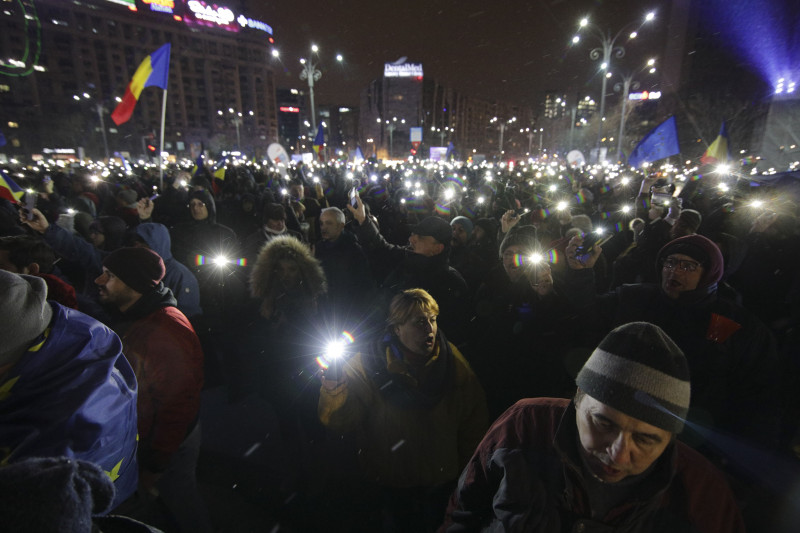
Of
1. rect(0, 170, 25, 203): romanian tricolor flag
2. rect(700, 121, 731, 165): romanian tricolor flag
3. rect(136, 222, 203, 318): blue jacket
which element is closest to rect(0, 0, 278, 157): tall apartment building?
rect(0, 170, 25, 203): romanian tricolor flag

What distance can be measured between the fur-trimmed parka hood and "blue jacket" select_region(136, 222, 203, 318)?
1128 mm

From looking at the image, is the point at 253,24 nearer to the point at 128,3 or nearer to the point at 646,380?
the point at 128,3

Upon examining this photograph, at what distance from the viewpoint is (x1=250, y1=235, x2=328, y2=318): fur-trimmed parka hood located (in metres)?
3.19

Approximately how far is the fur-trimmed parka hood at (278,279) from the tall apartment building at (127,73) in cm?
6492

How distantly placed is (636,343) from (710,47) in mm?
58549

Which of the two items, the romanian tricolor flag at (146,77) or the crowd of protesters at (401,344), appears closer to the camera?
the crowd of protesters at (401,344)

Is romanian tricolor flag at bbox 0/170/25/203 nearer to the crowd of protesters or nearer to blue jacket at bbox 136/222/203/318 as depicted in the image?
the crowd of protesters

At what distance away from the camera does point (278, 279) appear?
3.21 meters

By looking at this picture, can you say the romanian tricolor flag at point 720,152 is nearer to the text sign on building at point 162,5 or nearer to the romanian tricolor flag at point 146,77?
the romanian tricolor flag at point 146,77

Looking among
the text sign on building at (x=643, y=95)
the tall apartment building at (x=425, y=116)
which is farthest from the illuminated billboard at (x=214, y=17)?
the text sign on building at (x=643, y=95)

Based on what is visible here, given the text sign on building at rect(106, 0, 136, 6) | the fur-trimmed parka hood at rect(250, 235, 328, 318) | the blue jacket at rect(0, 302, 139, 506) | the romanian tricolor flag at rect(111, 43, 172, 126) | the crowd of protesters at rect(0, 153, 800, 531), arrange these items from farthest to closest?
the text sign on building at rect(106, 0, 136, 6), the romanian tricolor flag at rect(111, 43, 172, 126), the fur-trimmed parka hood at rect(250, 235, 328, 318), the crowd of protesters at rect(0, 153, 800, 531), the blue jacket at rect(0, 302, 139, 506)

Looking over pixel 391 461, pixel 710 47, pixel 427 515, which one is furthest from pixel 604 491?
pixel 710 47

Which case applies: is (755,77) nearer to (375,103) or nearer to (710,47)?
(710,47)

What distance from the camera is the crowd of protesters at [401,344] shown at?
7.68 ft
